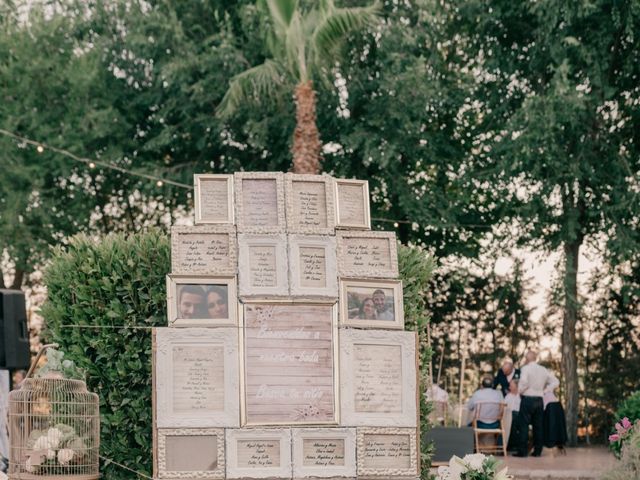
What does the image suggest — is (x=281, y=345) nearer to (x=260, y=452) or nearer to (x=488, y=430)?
(x=260, y=452)

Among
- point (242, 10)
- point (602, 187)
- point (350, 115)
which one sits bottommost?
point (602, 187)

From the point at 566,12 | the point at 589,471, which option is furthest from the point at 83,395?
the point at 566,12

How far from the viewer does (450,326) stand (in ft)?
79.6

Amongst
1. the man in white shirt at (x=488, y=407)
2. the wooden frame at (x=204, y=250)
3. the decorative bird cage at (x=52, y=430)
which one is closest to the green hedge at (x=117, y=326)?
the decorative bird cage at (x=52, y=430)

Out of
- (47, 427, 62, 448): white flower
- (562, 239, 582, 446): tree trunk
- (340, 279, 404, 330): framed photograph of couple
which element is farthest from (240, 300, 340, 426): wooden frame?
(562, 239, 582, 446): tree trunk

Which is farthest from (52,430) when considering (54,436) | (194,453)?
(194,453)

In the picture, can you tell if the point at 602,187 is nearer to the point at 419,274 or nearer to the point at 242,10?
the point at 242,10

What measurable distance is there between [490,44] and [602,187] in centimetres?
359

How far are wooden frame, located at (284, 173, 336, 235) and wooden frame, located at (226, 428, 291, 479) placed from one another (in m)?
1.47

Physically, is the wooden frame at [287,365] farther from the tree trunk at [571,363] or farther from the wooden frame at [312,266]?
the tree trunk at [571,363]

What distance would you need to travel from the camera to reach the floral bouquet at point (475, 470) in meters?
7.67

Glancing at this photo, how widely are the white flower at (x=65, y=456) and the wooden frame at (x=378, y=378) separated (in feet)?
6.27

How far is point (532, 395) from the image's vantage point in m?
17.6

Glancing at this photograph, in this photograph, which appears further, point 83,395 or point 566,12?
point 566,12
